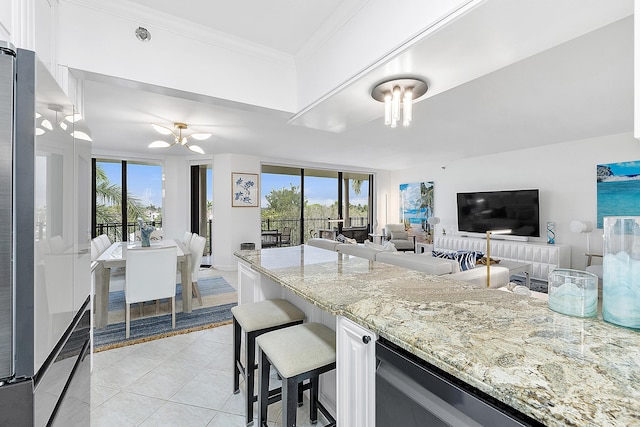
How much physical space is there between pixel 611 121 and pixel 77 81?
565cm

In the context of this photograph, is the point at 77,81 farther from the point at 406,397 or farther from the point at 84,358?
the point at 406,397

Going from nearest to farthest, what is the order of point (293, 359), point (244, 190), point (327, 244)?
1. point (293, 359)
2. point (327, 244)
3. point (244, 190)

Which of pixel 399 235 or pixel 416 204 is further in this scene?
pixel 416 204

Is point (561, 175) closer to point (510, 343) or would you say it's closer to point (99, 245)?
point (510, 343)

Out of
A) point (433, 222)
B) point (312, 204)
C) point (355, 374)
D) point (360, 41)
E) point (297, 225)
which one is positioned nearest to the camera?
point (355, 374)

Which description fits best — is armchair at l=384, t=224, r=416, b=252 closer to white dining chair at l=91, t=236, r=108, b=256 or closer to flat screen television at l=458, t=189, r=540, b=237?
flat screen television at l=458, t=189, r=540, b=237

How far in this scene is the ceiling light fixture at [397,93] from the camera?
65.0 inches

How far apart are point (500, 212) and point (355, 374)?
5.66 metres

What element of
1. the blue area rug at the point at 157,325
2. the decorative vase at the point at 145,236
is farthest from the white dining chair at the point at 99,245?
the blue area rug at the point at 157,325

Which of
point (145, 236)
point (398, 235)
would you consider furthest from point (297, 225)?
point (145, 236)

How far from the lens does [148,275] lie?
2838 mm

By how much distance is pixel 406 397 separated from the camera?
0.81 m

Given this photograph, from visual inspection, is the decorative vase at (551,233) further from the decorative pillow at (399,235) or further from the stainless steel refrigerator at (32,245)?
the stainless steel refrigerator at (32,245)

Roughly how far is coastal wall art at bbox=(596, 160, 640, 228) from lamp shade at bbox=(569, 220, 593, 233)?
5.7 inches
